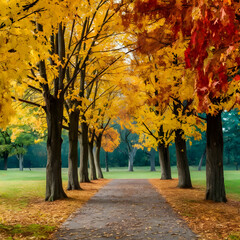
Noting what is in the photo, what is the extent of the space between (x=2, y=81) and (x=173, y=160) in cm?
5570

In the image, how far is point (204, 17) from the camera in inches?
122

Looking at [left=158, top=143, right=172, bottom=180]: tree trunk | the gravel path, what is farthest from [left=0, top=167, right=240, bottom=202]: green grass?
the gravel path

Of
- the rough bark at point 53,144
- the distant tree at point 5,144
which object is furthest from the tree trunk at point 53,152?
the distant tree at point 5,144

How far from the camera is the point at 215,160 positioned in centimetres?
1002

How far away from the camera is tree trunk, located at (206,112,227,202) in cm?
998

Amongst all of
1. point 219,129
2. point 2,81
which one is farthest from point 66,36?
point 2,81

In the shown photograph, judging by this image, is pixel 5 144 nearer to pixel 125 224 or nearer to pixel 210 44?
pixel 125 224

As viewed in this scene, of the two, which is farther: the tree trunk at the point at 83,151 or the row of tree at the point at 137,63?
the tree trunk at the point at 83,151

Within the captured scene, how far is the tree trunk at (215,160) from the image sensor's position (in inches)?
393

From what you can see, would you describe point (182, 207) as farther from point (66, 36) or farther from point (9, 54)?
point (66, 36)

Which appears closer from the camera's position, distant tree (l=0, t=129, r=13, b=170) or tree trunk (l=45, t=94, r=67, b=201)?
tree trunk (l=45, t=94, r=67, b=201)

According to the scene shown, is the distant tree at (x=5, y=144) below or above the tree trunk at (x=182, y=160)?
above

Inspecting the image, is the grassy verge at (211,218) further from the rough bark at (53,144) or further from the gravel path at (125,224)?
the rough bark at (53,144)

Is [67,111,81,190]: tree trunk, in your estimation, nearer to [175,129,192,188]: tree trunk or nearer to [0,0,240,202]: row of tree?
[0,0,240,202]: row of tree
